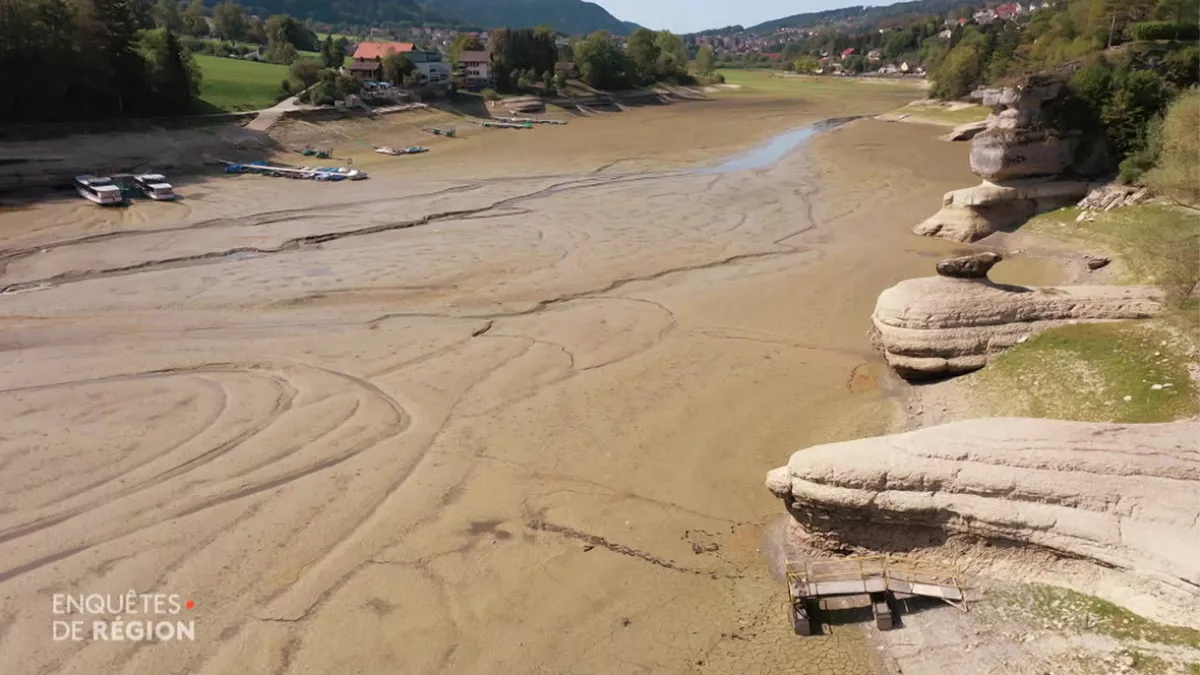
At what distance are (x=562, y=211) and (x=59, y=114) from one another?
33.2m

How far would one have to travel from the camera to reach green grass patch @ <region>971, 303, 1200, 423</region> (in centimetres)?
1209

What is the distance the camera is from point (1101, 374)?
13.5 m

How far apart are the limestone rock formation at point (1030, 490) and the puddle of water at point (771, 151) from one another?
3534 centimetres

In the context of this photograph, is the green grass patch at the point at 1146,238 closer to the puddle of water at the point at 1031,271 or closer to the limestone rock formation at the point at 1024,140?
the puddle of water at the point at 1031,271

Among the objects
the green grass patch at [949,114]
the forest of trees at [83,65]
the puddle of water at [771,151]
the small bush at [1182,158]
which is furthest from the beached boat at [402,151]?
the green grass patch at [949,114]

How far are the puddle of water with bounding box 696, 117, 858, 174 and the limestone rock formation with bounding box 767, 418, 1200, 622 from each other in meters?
35.3

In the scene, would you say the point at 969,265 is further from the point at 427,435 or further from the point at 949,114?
the point at 949,114

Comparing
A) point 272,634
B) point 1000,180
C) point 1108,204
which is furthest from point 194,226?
point 1108,204

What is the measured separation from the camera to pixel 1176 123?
2030cm

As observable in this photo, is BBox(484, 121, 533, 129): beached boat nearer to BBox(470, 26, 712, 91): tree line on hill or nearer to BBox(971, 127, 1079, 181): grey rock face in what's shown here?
BBox(470, 26, 712, 91): tree line on hill

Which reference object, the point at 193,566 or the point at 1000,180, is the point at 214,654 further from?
the point at 1000,180

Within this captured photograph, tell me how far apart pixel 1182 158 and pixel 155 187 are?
39.2m

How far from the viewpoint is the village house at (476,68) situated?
81250 millimetres

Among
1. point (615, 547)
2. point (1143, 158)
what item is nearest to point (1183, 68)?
point (1143, 158)
